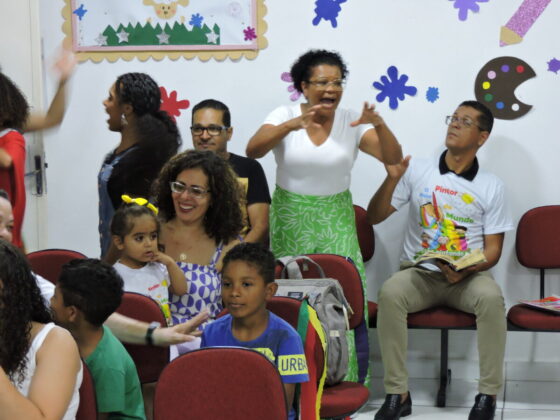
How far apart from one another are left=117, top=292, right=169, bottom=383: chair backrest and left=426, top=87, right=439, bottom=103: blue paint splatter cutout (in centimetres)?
225

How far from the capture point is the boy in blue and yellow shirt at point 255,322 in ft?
8.46

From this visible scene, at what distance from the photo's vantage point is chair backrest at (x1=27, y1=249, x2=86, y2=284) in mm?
3441

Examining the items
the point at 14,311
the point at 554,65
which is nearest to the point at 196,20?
the point at 554,65

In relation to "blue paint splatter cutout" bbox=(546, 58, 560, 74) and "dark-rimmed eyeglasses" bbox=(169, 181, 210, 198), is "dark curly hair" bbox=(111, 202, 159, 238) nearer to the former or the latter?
"dark-rimmed eyeglasses" bbox=(169, 181, 210, 198)

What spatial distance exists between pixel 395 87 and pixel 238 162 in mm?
1001

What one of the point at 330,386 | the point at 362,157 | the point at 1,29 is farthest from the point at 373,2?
the point at 330,386

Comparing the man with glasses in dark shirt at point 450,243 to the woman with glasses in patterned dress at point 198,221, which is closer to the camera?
the woman with glasses in patterned dress at point 198,221

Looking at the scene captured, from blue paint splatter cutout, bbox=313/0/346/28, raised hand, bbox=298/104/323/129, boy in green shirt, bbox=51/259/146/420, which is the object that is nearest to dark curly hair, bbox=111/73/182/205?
raised hand, bbox=298/104/323/129

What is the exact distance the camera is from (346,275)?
352 cm

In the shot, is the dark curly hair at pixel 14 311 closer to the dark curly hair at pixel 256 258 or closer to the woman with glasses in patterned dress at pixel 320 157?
the dark curly hair at pixel 256 258

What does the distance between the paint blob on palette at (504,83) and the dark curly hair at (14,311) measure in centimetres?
302

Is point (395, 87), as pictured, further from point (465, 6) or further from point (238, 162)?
point (238, 162)

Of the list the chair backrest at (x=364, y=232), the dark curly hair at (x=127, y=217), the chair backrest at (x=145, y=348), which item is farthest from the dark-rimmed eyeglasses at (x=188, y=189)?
the chair backrest at (x=364, y=232)

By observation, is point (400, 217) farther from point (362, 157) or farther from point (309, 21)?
point (309, 21)
